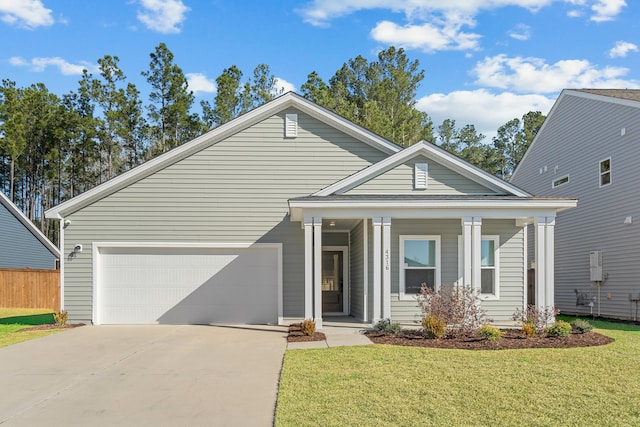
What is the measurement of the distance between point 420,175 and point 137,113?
24.4 metres

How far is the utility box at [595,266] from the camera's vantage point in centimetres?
1762

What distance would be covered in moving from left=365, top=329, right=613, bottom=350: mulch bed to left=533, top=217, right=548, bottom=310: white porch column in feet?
3.94

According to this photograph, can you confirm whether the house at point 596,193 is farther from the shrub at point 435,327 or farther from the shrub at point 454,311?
the shrub at point 435,327

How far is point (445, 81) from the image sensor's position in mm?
25266

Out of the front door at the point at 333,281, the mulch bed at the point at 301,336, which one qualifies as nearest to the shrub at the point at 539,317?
the mulch bed at the point at 301,336

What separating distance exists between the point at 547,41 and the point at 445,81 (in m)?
8.79

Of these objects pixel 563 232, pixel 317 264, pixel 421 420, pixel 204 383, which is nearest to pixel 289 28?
pixel 317 264

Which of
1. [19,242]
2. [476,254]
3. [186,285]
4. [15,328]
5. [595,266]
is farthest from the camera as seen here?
[19,242]

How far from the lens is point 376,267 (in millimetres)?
12383

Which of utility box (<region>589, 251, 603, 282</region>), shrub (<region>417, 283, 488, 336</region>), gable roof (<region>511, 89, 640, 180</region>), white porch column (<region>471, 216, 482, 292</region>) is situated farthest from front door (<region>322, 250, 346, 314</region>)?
gable roof (<region>511, 89, 640, 180</region>)

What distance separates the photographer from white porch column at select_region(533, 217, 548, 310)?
12.2 meters

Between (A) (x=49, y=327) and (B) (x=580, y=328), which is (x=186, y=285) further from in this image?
(B) (x=580, y=328)

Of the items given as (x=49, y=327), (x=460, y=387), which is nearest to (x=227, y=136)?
(x=49, y=327)

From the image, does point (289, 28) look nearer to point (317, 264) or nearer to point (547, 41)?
point (547, 41)
